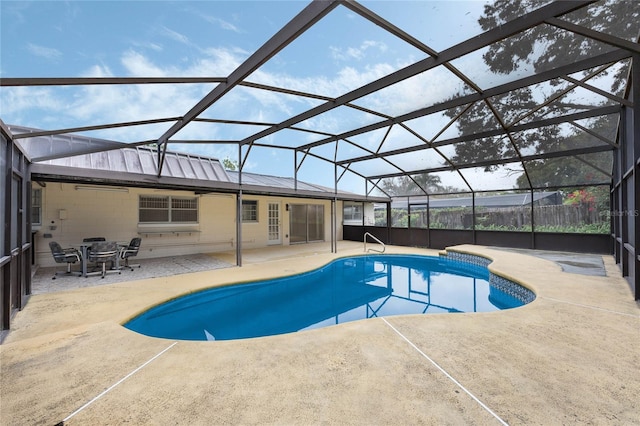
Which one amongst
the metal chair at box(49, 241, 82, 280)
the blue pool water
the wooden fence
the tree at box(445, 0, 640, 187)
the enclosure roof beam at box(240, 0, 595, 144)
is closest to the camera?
the enclosure roof beam at box(240, 0, 595, 144)

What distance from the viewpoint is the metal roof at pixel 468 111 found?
10.6 feet

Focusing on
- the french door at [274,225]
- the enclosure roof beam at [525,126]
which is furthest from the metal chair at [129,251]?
the enclosure roof beam at [525,126]

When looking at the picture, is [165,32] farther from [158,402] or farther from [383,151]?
[383,151]

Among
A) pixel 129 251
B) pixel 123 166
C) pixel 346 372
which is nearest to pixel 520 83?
pixel 346 372

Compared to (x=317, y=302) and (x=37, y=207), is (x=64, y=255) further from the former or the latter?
(x=317, y=302)

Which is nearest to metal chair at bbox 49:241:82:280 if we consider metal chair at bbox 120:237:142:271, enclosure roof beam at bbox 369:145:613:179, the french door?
metal chair at bbox 120:237:142:271

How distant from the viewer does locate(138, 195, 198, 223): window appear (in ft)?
27.4

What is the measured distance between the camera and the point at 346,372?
2.25 m

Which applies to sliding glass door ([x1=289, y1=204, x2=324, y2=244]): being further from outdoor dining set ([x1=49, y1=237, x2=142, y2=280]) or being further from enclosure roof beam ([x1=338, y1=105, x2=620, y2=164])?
outdoor dining set ([x1=49, y1=237, x2=142, y2=280])

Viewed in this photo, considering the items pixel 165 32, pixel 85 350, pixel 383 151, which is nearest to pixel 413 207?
pixel 383 151

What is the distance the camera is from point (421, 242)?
11.8m

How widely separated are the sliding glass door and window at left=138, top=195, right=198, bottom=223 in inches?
170

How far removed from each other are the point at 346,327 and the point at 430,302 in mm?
3218

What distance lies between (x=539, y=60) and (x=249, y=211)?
9565mm
